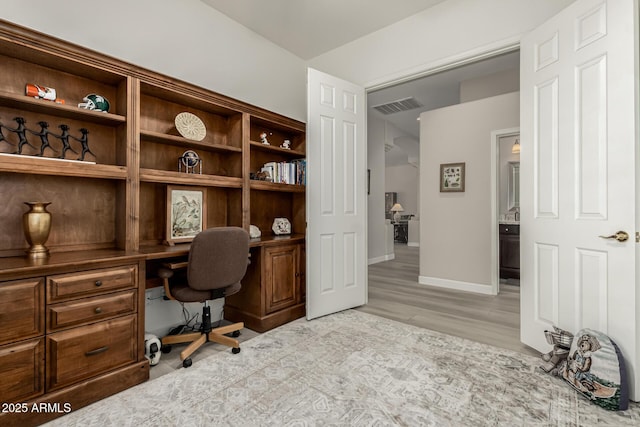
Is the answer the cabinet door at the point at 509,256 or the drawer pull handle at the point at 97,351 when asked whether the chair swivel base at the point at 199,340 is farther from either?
the cabinet door at the point at 509,256

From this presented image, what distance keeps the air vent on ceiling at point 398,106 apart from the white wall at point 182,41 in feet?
8.13

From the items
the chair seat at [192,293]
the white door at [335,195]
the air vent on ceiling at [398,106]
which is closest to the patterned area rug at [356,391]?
the chair seat at [192,293]

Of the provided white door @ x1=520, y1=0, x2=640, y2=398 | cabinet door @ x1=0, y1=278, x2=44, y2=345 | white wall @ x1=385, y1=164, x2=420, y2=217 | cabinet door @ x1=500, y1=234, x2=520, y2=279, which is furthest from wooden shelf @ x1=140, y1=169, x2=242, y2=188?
white wall @ x1=385, y1=164, x2=420, y2=217

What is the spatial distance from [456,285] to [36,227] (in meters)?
4.58

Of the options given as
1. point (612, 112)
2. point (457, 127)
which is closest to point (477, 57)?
point (612, 112)

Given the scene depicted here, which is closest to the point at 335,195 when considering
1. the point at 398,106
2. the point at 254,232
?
the point at 254,232

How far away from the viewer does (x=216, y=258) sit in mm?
2273

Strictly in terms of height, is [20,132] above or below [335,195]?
above

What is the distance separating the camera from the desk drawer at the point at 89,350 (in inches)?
65.6

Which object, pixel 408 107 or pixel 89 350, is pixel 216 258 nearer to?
pixel 89 350

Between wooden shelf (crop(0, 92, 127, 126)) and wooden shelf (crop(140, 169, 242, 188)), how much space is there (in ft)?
1.32

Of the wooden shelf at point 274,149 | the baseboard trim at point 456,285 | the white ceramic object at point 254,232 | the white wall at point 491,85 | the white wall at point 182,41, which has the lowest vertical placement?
the baseboard trim at point 456,285

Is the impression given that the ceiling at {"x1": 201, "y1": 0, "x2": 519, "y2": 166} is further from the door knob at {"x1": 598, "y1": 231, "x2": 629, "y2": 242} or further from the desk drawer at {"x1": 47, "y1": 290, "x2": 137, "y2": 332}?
the desk drawer at {"x1": 47, "y1": 290, "x2": 137, "y2": 332}

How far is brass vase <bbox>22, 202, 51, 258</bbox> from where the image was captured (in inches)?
72.7
